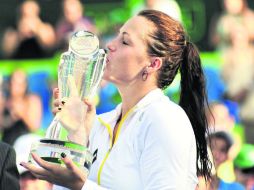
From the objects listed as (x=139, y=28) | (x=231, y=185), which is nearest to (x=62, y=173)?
(x=139, y=28)

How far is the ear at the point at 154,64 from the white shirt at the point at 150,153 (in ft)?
0.24

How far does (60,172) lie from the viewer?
275 centimetres

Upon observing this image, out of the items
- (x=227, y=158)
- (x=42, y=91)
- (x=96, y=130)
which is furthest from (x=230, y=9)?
(x=96, y=130)

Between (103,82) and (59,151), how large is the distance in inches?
242

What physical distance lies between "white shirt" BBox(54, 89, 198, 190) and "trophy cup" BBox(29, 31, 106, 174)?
4.6 inches

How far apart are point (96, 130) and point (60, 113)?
1.08ft

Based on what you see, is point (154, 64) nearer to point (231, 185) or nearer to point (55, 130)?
point (55, 130)

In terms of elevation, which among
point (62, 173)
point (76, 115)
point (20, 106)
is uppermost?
point (76, 115)

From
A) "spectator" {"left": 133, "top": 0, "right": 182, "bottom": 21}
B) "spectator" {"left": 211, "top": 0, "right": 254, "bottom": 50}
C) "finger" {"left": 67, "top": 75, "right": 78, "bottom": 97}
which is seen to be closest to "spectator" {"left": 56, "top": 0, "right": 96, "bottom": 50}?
"spectator" {"left": 133, "top": 0, "right": 182, "bottom": 21}

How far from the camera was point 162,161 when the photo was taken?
2854 mm

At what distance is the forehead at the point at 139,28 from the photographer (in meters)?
3.07

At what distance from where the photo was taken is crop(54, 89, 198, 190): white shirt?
2852 mm

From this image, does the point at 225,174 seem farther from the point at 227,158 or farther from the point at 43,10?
the point at 43,10

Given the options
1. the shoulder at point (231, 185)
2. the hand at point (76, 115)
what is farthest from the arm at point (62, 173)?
the shoulder at point (231, 185)
